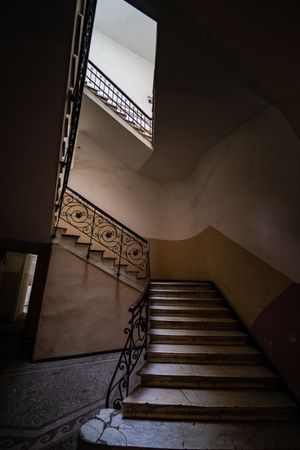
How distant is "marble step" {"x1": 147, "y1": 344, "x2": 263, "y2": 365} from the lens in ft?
7.86

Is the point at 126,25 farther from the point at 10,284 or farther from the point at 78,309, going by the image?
the point at 10,284

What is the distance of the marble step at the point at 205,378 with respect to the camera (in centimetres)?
209

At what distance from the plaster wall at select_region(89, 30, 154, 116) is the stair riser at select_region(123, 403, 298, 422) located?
7897mm

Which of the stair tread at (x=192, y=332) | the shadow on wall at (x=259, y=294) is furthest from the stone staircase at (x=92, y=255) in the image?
the shadow on wall at (x=259, y=294)

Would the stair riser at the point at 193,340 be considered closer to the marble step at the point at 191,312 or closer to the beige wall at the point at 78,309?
the marble step at the point at 191,312

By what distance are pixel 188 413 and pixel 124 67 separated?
9.41 meters

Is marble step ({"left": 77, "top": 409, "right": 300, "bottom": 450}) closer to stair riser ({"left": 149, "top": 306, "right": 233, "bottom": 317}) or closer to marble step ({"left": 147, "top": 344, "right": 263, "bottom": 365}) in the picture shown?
marble step ({"left": 147, "top": 344, "right": 263, "bottom": 365})

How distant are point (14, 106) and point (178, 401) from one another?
9.52ft

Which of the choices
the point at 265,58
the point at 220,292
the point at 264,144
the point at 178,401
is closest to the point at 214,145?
the point at 264,144

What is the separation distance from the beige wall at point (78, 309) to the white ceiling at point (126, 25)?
27.9 feet

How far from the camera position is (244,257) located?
120 inches

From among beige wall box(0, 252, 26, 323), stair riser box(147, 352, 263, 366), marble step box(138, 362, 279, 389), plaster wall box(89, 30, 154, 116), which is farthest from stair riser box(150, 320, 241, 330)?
plaster wall box(89, 30, 154, 116)

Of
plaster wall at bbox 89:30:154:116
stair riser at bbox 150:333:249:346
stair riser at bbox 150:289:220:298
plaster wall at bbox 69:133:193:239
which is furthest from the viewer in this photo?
plaster wall at bbox 89:30:154:116

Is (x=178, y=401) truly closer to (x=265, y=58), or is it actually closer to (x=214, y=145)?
(x=265, y=58)
